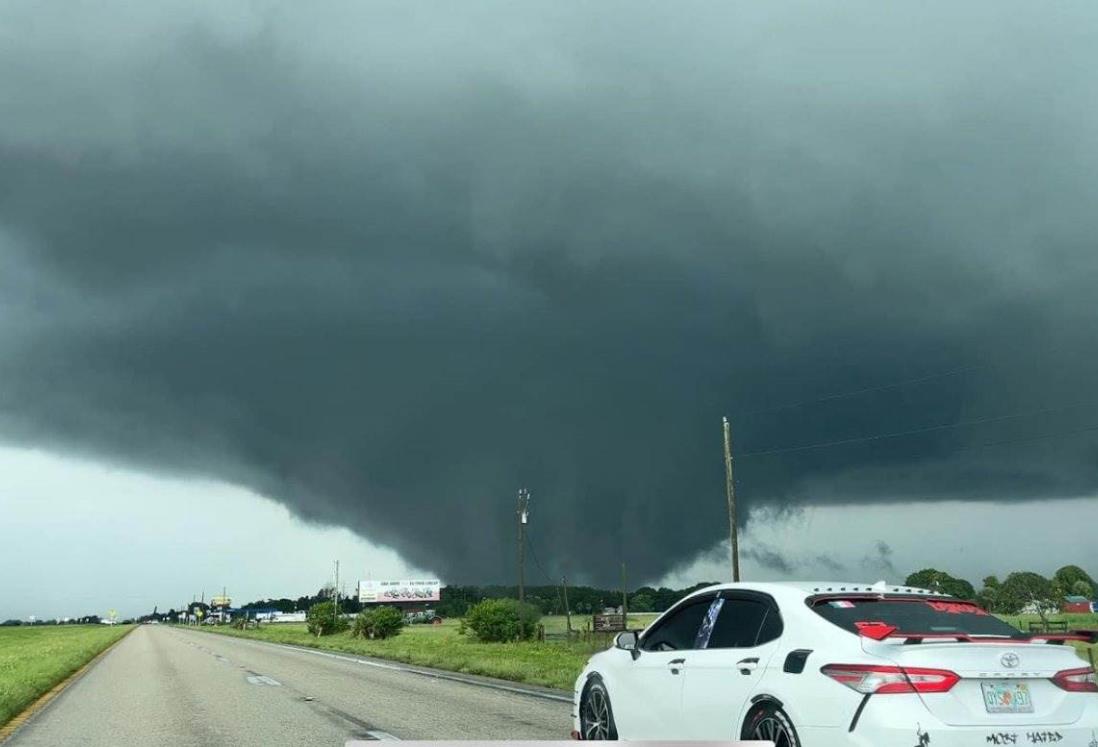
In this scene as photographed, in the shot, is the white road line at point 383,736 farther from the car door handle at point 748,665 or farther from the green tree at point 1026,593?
the green tree at point 1026,593

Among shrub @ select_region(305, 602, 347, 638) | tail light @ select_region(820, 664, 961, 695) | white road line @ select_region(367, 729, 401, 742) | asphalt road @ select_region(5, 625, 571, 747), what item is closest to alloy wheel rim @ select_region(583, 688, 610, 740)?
asphalt road @ select_region(5, 625, 571, 747)

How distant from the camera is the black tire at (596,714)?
9.18m

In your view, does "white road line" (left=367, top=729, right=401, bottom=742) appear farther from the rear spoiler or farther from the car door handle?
the rear spoiler

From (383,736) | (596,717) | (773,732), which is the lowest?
(383,736)

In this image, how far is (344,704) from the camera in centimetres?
1700

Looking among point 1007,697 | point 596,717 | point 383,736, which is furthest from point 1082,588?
point 1007,697

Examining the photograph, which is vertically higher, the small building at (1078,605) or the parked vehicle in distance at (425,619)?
the parked vehicle in distance at (425,619)

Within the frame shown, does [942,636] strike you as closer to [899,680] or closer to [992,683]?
[992,683]

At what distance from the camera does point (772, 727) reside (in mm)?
6773

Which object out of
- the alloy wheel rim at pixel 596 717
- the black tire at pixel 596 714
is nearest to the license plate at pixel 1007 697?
the black tire at pixel 596 714

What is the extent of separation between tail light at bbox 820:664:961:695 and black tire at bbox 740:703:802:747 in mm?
583

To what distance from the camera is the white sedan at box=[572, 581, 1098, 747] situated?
6051 mm

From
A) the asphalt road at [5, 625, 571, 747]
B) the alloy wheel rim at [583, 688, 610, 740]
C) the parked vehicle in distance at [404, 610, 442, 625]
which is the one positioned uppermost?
the alloy wheel rim at [583, 688, 610, 740]

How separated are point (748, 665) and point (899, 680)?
4.24 ft
